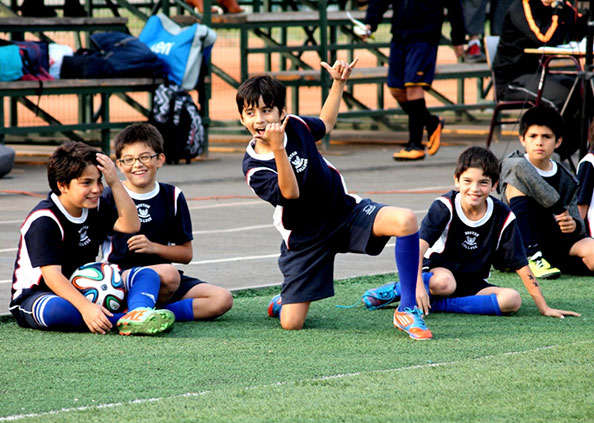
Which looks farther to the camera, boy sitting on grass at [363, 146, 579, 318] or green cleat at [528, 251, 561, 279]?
green cleat at [528, 251, 561, 279]

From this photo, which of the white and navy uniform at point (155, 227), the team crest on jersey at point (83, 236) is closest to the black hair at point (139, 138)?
the white and navy uniform at point (155, 227)

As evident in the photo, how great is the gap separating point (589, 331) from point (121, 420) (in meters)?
2.46

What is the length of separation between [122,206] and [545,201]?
2749 millimetres

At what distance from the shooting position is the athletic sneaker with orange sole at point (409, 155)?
42.3 feet

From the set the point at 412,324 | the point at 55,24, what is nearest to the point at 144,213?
the point at 412,324

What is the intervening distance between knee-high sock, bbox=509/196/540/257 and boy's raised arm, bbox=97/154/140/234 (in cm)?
262

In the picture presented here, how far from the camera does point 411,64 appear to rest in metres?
12.5

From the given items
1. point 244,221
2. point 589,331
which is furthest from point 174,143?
point 589,331

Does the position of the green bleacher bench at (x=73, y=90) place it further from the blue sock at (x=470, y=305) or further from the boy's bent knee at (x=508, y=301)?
the boy's bent knee at (x=508, y=301)

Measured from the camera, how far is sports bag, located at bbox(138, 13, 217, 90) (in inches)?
485

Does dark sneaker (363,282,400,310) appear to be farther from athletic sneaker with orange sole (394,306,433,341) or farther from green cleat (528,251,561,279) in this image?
green cleat (528,251,561,279)

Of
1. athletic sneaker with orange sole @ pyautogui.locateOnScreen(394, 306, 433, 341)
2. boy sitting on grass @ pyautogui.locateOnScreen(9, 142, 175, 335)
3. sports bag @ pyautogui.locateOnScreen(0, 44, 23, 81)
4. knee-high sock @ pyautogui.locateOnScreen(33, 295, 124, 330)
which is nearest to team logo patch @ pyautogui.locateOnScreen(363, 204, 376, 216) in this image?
athletic sneaker with orange sole @ pyautogui.locateOnScreen(394, 306, 433, 341)

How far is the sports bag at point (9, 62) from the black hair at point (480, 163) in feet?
22.3

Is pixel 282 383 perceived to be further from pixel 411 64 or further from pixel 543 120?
pixel 411 64
